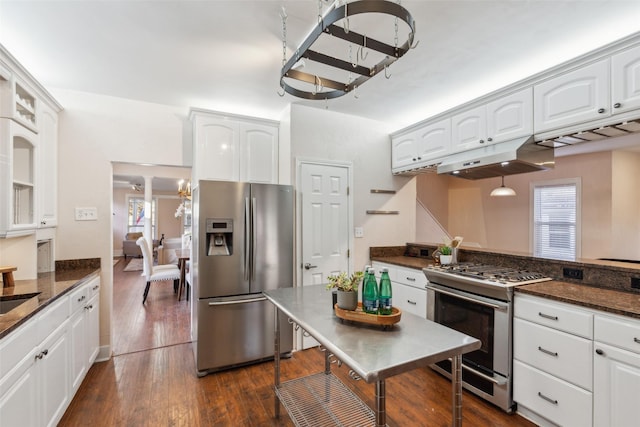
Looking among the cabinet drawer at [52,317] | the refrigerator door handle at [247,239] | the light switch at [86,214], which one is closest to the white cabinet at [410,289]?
the refrigerator door handle at [247,239]

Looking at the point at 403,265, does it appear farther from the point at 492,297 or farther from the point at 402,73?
the point at 402,73

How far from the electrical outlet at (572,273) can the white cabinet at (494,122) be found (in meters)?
1.09

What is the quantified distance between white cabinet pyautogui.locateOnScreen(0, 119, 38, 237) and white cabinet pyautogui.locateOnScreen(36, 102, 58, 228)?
0.08 m

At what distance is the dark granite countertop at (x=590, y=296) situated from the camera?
64.4 inches

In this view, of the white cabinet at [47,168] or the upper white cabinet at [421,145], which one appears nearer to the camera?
the white cabinet at [47,168]

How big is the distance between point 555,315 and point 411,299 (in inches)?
52.2

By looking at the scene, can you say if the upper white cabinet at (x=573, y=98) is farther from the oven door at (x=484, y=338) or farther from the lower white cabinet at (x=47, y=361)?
the lower white cabinet at (x=47, y=361)

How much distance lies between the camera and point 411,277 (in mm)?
3072

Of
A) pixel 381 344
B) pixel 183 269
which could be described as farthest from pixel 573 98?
pixel 183 269

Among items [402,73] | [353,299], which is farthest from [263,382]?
[402,73]

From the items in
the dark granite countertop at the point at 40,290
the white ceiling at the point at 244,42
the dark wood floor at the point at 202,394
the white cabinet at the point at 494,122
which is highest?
the white ceiling at the point at 244,42

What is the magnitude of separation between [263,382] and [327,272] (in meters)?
1.24

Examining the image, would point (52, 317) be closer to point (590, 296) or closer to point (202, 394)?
point (202, 394)

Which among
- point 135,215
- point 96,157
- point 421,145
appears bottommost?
point 135,215
